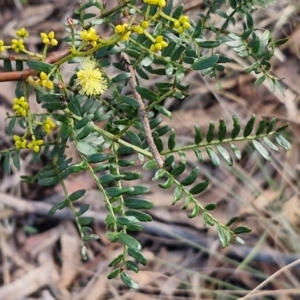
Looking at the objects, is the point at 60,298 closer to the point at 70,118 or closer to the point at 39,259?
the point at 39,259

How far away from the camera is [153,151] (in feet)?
1.80

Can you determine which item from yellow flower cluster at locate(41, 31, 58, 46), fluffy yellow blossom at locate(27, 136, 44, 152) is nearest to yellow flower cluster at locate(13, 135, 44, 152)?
fluffy yellow blossom at locate(27, 136, 44, 152)

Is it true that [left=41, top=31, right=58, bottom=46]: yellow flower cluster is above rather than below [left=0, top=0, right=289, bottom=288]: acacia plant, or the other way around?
above

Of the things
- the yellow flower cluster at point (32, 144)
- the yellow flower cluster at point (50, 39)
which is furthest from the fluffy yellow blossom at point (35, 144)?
the yellow flower cluster at point (50, 39)

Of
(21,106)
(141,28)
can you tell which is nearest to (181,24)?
(141,28)

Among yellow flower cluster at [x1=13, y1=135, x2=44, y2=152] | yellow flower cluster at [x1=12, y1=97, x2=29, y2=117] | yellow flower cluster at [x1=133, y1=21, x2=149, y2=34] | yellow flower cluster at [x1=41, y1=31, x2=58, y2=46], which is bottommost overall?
yellow flower cluster at [x1=13, y1=135, x2=44, y2=152]

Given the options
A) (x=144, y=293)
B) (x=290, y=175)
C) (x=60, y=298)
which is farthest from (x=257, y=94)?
(x=60, y=298)

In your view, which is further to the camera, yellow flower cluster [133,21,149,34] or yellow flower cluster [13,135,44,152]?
yellow flower cluster [13,135,44,152]

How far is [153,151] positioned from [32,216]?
2.38 ft

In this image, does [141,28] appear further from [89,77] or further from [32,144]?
[32,144]

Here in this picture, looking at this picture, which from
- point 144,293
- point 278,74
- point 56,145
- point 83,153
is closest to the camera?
point 83,153

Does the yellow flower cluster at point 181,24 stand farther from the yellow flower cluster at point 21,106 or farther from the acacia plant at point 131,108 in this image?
the yellow flower cluster at point 21,106

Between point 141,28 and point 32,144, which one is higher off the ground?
point 141,28

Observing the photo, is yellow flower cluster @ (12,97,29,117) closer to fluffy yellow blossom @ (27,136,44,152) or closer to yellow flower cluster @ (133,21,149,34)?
fluffy yellow blossom @ (27,136,44,152)
